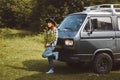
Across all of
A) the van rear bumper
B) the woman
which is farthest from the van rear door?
the woman

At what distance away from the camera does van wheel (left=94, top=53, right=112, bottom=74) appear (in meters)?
13.8

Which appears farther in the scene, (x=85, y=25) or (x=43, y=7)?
(x=43, y=7)

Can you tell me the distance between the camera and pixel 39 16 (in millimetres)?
32469

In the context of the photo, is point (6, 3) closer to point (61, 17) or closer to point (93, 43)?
point (61, 17)

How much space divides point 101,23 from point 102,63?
141 centimetres

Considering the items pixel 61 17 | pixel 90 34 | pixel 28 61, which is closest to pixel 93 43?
pixel 90 34

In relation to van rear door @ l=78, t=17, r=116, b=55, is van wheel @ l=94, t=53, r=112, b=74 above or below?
below

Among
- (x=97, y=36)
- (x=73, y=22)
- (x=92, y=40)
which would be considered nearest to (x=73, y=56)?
(x=92, y=40)

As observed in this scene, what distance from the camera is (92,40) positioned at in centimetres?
1365

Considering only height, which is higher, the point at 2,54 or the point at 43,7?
the point at 43,7

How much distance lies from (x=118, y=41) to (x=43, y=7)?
713 inches

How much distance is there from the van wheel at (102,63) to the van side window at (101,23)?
920 millimetres

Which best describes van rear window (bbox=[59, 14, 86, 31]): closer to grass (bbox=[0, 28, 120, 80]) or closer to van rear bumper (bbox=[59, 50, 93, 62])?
van rear bumper (bbox=[59, 50, 93, 62])

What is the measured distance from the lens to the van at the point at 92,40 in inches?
529
